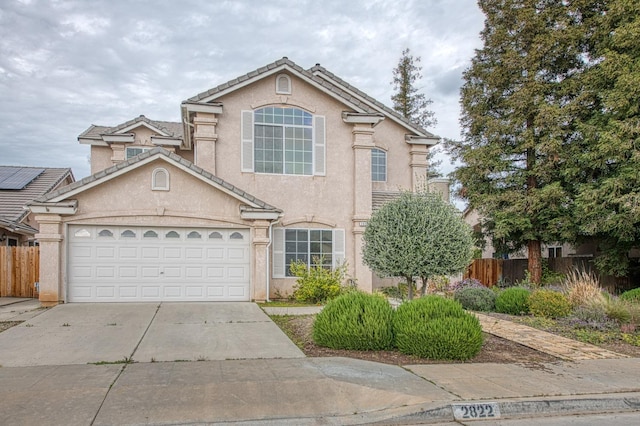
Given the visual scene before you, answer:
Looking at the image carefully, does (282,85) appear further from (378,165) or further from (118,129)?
(118,129)

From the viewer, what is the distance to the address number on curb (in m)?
6.20

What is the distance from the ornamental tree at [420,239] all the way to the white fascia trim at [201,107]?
7.58m

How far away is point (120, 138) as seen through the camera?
71.5 ft

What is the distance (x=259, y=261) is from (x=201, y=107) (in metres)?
5.46

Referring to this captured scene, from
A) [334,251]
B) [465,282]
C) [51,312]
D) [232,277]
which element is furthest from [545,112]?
[51,312]

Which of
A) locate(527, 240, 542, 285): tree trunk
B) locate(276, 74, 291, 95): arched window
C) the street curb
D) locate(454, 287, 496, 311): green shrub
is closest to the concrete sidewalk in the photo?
the street curb

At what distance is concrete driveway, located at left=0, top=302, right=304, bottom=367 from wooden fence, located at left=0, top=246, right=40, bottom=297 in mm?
5457

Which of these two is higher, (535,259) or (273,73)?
(273,73)

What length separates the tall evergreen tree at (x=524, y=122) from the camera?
69.8 feet

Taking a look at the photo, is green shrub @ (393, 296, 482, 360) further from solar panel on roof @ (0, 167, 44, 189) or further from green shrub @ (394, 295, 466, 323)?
solar panel on roof @ (0, 167, 44, 189)

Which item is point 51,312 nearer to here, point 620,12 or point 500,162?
point 500,162

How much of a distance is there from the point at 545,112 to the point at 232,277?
14.6 metres

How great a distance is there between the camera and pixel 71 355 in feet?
27.9

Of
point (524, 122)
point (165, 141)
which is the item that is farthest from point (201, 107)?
point (524, 122)
